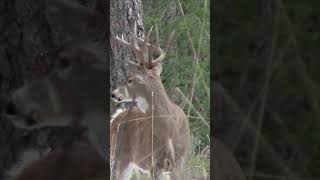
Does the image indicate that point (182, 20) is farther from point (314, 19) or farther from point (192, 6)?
point (314, 19)

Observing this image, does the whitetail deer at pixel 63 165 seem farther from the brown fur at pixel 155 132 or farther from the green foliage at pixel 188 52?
the green foliage at pixel 188 52

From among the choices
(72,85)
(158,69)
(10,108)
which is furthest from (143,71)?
(10,108)

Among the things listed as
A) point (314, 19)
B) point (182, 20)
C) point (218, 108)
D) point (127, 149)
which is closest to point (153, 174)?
point (127, 149)

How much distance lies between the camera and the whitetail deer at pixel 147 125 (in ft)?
3.22

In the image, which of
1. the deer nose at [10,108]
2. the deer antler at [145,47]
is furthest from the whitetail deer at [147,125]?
the deer nose at [10,108]

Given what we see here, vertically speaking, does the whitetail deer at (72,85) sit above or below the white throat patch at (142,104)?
above

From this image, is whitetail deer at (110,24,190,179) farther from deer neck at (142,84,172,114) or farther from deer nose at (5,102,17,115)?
deer nose at (5,102,17,115)

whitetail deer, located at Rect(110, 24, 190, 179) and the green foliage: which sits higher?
the green foliage

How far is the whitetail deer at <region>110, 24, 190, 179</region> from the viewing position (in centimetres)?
98

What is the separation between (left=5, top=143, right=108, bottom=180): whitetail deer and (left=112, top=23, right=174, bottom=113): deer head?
115 mm

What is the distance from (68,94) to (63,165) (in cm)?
13

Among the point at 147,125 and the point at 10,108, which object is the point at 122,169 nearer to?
the point at 147,125

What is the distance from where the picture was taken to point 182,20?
965mm

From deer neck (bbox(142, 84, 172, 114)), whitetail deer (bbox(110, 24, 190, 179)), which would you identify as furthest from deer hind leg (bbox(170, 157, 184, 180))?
deer neck (bbox(142, 84, 172, 114))
